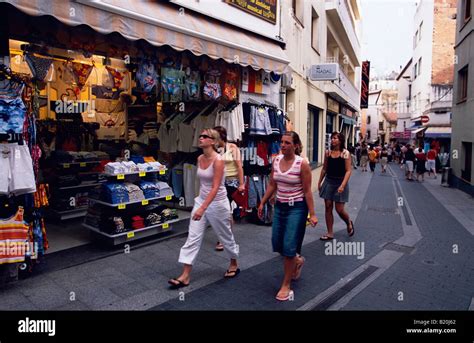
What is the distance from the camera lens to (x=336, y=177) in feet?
22.5

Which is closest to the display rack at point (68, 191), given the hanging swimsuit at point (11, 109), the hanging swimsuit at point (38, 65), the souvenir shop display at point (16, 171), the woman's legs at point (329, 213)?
the hanging swimsuit at point (38, 65)

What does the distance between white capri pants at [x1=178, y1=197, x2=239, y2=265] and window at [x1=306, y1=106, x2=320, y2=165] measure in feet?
35.1

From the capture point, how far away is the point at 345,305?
4344mm

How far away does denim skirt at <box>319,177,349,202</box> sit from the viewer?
6.86m

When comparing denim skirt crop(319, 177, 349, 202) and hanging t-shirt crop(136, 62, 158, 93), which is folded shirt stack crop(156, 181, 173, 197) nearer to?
hanging t-shirt crop(136, 62, 158, 93)

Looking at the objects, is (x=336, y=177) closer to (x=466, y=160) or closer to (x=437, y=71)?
(x=466, y=160)

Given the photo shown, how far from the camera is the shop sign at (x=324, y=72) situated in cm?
1207

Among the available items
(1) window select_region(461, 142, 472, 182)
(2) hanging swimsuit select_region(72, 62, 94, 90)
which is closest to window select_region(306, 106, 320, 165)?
(1) window select_region(461, 142, 472, 182)

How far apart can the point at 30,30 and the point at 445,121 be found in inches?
1138

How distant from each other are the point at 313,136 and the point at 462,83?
264 inches

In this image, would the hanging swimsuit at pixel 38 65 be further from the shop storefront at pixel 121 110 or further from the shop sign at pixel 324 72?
the shop sign at pixel 324 72

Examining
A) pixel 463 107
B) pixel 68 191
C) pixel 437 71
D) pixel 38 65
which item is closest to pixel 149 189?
pixel 68 191

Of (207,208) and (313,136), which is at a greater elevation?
(313,136)
